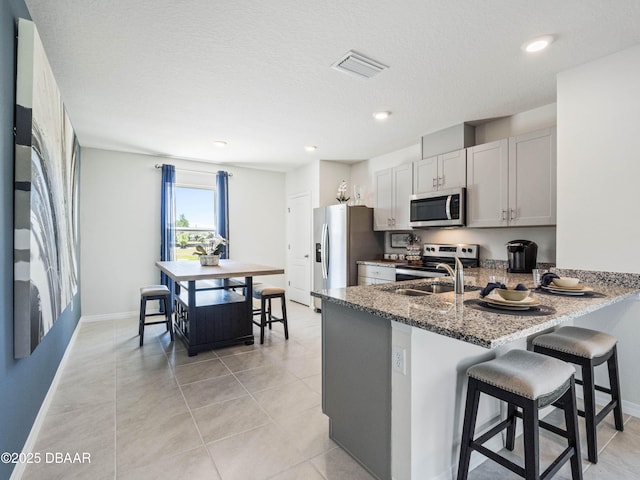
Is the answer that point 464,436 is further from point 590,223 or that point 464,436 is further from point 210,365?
point 210,365

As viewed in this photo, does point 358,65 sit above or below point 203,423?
above

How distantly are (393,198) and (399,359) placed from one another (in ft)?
11.0

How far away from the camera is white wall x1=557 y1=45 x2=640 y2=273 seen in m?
2.24

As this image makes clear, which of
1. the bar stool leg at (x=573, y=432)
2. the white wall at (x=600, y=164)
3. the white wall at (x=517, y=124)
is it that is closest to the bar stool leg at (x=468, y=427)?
the bar stool leg at (x=573, y=432)

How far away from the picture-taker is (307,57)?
2344 millimetres

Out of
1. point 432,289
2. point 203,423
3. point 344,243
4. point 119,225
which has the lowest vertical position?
point 203,423

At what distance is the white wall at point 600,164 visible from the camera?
2238 millimetres

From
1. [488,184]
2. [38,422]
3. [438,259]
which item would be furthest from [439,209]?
[38,422]

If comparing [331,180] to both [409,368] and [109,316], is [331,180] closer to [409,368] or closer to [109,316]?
[109,316]

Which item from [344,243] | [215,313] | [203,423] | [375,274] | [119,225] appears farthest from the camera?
[119,225]

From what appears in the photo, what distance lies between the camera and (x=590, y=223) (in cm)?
242

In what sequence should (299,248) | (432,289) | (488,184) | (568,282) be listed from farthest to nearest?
(299,248) < (488,184) < (432,289) < (568,282)

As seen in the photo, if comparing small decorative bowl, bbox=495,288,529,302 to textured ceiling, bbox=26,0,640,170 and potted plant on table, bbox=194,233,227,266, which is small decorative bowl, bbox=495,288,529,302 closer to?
textured ceiling, bbox=26,0,640,170

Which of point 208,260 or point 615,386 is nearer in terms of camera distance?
point 615,386
